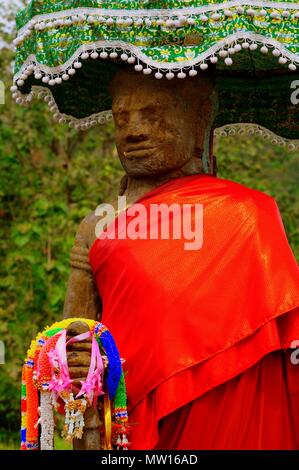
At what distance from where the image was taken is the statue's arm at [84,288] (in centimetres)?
455

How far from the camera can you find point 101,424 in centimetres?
405

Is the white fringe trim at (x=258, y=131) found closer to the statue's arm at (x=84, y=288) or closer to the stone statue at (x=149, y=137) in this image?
the stone statue at (x=149, y=137)

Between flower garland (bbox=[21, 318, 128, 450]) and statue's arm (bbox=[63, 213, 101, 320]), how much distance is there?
395 mm

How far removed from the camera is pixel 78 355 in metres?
4.02

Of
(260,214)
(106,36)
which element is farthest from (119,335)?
(106,36)

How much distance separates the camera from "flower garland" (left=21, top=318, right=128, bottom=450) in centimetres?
394

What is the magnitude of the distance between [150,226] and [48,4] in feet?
3.32

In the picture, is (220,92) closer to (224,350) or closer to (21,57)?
(21,57)

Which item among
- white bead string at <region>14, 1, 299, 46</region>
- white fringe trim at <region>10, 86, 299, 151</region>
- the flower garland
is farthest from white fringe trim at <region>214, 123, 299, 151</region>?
the flower garland

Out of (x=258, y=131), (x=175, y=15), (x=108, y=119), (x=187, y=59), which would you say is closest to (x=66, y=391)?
(x=187, y=59)

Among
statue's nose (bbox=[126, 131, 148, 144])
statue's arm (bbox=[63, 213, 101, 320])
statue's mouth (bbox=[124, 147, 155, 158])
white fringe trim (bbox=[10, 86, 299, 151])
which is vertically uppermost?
white fringe trim (bbox=[10, 86, 299, 151])

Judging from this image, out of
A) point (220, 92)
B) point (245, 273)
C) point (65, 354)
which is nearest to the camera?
point (65, 354)

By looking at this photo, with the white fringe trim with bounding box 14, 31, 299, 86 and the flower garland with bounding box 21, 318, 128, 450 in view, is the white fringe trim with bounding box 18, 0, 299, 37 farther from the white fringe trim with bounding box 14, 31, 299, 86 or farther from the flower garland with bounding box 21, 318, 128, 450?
the flower garland with bounding box 21, 318, 128, 450
